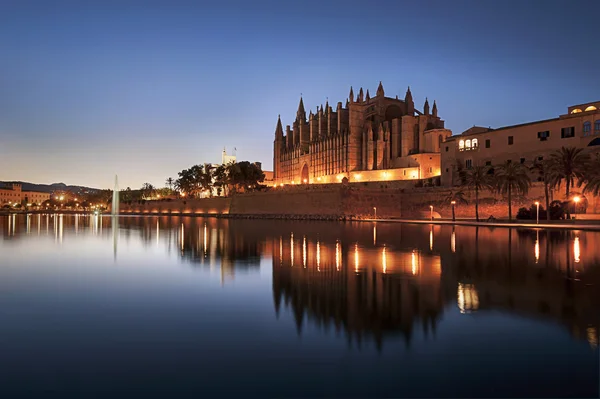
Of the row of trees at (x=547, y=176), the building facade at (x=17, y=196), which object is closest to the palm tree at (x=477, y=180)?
Result: the row of trees at (x=547, y=176)

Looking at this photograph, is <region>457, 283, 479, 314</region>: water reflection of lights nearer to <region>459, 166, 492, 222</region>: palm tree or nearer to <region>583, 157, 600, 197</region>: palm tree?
<region>583, 157, 600, 197</region>: palm tree

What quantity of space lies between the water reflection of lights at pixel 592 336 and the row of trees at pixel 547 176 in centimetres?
3306

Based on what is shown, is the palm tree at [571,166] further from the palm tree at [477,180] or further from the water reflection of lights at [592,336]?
the water reflection of lights at [592,336]

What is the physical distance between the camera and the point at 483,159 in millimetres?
53062

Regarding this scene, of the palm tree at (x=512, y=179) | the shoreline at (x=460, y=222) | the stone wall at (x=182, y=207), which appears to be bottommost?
the shoreline at (x=460, y=222)

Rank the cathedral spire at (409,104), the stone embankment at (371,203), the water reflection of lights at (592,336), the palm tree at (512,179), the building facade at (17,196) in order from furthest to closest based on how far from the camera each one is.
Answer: the building facade at (17,196) < the cathedral spire at (409,104) < the stone embankment at (371,203) < the palm tree at (512,179) < the water reflection of lights at (592,336)

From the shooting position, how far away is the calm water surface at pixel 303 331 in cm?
448

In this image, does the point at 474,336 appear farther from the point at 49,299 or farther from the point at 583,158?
the point at 583,158

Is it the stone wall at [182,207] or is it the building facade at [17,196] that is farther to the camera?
the building facade at [17,196]

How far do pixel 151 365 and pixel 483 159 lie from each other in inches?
2130

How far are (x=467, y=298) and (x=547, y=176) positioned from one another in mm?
35243

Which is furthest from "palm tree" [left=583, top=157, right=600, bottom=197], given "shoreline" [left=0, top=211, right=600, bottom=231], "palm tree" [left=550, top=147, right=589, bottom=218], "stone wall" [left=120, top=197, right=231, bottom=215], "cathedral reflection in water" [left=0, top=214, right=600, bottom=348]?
"stone wall" [left=120, top=197, right=231, bottom=215]

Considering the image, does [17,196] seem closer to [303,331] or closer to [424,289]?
[424,289]

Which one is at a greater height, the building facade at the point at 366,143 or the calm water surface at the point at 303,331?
the building facade at the point at 366,143
